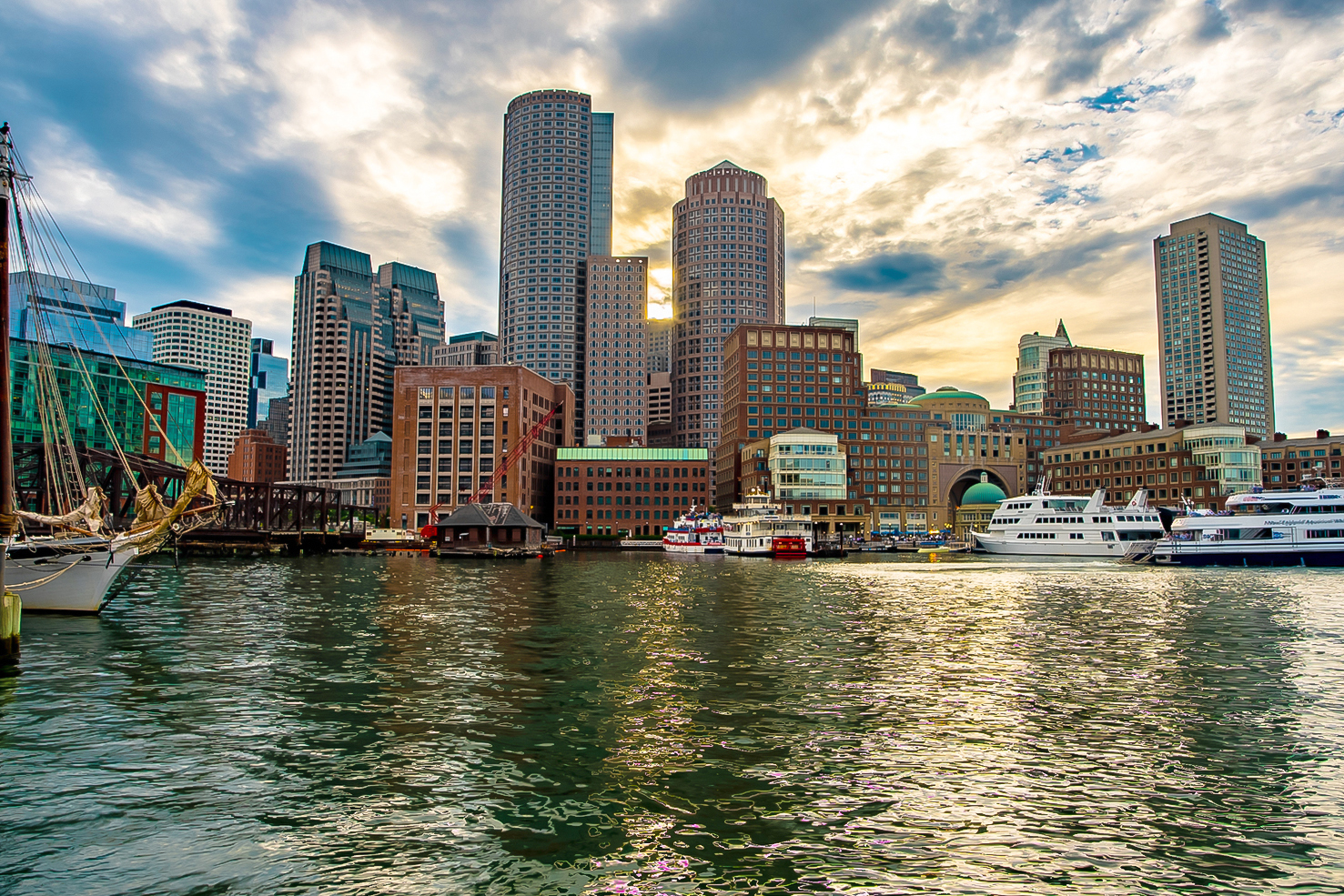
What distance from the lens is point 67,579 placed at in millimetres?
48281

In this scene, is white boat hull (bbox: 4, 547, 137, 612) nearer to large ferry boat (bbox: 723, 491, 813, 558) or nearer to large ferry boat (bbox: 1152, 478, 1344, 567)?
large ferry boat (bbox: 723, 491, 813, 558)

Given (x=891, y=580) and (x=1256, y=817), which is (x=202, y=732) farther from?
(x=891, y=580)

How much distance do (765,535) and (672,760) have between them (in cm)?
12607

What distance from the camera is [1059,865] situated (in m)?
14.7

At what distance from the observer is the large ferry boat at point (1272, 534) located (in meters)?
105

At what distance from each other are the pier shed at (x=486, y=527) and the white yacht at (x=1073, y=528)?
88336 mm

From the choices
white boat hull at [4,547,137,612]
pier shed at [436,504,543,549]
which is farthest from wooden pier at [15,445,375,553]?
→ white boat hull at [4,547,137,612]

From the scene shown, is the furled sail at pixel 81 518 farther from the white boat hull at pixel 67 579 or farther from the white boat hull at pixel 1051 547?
the white boat hull at pixel 1051 547

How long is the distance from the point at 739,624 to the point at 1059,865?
113 ft

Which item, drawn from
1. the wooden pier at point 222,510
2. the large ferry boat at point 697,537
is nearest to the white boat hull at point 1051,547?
the large ferry boat at point 697,537

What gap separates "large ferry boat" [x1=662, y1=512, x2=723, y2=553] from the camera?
152m

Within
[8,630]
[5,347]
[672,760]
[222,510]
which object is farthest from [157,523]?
[222,510]

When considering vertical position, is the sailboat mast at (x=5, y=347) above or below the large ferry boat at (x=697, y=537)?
above

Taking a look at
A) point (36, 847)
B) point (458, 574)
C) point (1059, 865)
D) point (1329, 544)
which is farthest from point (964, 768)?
point (1329, 544)
